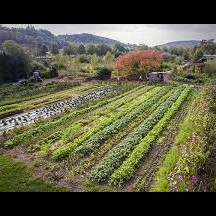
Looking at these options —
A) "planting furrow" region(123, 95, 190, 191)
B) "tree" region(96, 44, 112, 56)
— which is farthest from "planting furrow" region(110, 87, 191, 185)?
"tree" region(96, 44, 112, 56)

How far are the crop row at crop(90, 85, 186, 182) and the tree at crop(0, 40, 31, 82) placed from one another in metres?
23.2

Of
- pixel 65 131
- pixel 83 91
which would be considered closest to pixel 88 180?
pixel 65 131

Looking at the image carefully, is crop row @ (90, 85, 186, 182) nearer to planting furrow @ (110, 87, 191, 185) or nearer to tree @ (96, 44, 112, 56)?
planting furrow @ (110, 87, 191, 185)

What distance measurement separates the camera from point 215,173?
11.2m

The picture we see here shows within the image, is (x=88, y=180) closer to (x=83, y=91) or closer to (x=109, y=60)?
(x=83, y=91)

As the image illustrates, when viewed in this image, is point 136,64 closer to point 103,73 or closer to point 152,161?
point 103,73

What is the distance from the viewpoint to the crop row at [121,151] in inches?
453

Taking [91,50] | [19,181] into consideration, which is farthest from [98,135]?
[91,50]

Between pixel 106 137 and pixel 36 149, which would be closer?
pixel 36 149

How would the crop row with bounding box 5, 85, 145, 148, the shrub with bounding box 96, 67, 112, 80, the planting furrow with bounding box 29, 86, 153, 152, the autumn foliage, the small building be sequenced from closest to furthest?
the planting furrow with bounding box 29, 86, 153, 152, the crop row with bounding box 5, 85, 145, 148, the small building, the autumn foliage, the shrub with bounding box 96, 67, 112, 80

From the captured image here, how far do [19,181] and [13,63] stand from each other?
2931 cm

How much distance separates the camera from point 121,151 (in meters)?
13.4

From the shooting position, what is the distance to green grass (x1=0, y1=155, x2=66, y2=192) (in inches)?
411
